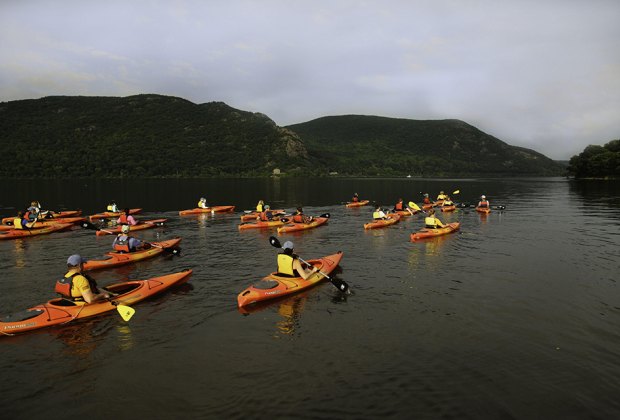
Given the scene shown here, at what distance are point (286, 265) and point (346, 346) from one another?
6059 millimetres

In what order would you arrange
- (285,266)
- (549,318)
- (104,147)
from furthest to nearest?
(104,147) < (285,266) < (549,318)

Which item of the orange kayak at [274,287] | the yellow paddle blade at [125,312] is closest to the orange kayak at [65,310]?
the yellow paddle blade at [125,312]

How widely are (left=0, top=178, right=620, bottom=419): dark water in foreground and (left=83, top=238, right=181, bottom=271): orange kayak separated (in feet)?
2.40

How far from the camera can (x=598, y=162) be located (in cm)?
13862

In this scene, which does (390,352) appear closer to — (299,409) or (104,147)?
(299,409)

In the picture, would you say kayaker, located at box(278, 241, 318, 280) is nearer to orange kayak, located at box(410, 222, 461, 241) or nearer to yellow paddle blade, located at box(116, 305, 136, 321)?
yellow paddle blade, located at box(116, 305, 136, 321)

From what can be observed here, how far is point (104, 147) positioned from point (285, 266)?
632 feet

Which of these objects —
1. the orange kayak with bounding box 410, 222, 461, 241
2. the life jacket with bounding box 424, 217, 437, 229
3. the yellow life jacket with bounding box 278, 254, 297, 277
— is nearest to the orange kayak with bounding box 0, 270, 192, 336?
the yellow life jacket with bounding box 278, 254, 297, 277

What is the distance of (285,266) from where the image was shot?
62.8 ft

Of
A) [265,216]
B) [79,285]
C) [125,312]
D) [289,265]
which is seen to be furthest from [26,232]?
[289,265]

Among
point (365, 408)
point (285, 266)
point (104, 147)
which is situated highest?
point (104, 147)

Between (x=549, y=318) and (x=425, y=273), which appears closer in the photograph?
(x=549, y=318)

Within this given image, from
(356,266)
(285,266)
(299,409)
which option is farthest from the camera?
(356,266)

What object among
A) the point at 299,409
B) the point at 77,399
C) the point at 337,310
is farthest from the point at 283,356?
the point at 77,399
